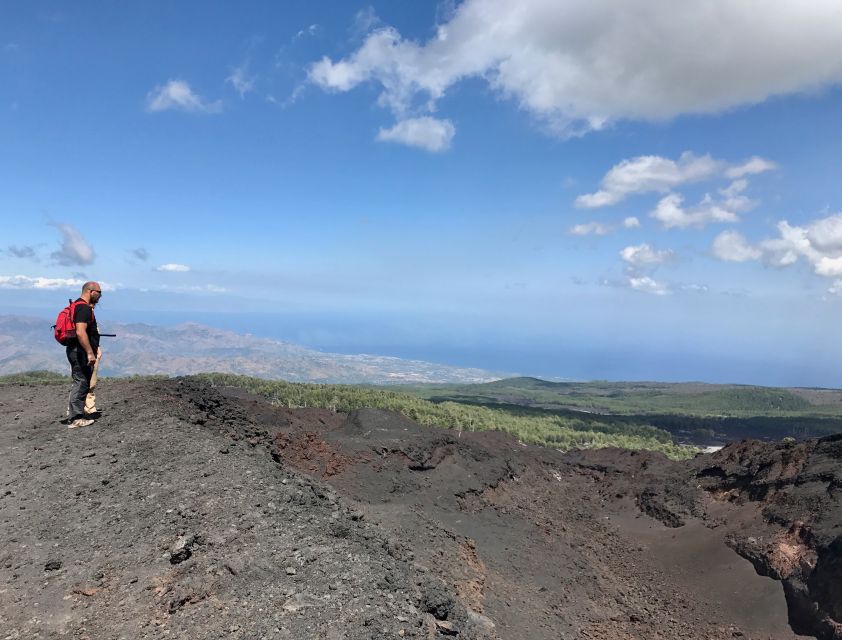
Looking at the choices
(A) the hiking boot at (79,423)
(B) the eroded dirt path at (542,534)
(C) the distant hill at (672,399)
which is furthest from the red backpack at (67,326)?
(C) the distant hill at (672,399)

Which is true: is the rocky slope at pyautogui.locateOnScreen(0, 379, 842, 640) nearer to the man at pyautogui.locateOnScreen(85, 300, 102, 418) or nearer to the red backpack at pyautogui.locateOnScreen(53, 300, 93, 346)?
the man at pyautogui.locateOnScreen(85, 300, 102, 418)

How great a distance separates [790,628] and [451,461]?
1328 centimetres

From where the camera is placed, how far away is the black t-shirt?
1224 cm

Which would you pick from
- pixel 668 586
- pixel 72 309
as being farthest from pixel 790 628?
pixel 72 309

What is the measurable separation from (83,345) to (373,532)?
26.5 feet

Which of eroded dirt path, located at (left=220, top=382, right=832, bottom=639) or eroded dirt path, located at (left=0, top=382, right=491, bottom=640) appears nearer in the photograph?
eroded dirt path, located at (left=0, top=382, right=491, bottom=640)

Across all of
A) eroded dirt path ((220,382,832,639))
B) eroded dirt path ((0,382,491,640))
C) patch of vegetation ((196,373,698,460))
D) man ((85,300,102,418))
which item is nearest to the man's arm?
man ((85,300,102,418))

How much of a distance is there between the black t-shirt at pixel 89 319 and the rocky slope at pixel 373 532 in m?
2.19

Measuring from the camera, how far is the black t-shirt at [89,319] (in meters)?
12.2

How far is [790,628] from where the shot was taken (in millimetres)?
15109

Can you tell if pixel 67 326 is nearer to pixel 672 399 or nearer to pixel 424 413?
pixel 424 413

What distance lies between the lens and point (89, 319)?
12.5 m

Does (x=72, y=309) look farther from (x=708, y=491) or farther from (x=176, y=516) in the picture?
(x=708, y=491)

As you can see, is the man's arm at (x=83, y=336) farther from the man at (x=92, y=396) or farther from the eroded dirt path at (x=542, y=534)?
the eroded dirt path at (x=542, y=534)
